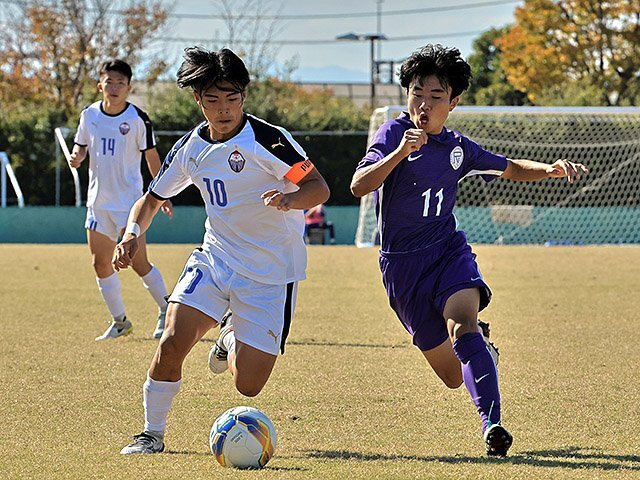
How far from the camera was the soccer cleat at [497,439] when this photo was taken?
17.5 ft

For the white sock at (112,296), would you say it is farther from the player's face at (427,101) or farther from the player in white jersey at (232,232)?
the player's face at (427,101)

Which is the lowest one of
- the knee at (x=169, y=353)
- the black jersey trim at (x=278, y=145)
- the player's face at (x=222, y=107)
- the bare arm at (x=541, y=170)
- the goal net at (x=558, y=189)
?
the goal net at (x=558, y=189)

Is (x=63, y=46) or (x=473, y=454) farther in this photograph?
(x=63, y=46)

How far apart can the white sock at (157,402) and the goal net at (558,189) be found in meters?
19.9

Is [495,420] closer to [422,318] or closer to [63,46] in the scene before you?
[422,318]

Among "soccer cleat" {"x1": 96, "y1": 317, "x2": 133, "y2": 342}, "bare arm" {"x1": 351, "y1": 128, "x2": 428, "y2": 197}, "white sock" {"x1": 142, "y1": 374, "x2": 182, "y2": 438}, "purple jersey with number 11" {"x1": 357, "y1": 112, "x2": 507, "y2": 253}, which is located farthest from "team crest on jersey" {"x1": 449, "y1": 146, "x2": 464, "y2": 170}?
"soccer cleat" {"x1": 96, "y1": 317, "x2": 133, "y2": 342}

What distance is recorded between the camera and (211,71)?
5.52 meters

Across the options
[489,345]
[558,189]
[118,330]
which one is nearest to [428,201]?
[489,345]

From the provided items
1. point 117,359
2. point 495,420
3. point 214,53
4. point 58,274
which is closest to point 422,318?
point 495,420

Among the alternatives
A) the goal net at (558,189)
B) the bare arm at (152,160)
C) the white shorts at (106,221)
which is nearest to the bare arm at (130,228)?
the bare arm at (152,160)

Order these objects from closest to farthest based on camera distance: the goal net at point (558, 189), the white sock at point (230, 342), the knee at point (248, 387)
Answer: the knee at point (248, 387) → the white sock at point (230, 342) → the goal net at point (558, 189)

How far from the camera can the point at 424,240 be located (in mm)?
6047

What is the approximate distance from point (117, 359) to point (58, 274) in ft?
27.9

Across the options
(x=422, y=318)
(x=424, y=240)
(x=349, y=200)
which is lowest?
(x=349, y=200)
